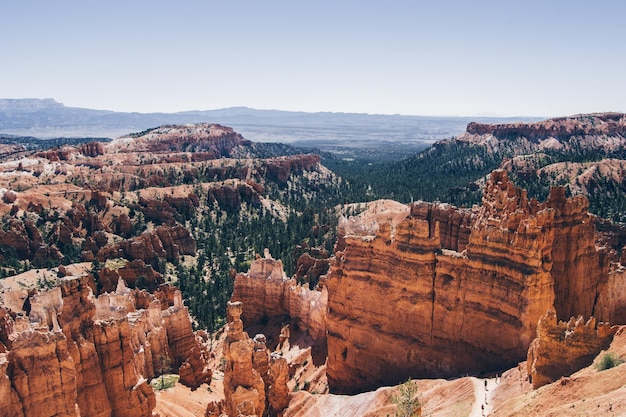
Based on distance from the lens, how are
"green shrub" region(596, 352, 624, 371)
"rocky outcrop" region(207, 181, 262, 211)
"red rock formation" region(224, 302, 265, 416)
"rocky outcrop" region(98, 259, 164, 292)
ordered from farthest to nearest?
"rocky outcrop" region(207, 181, 262, 211), "rocky outcrop" region(98, 259, 164, 292), "red rock formation" region(224, 302, 265, 416), "green shrub" region(596, 352, 624, 371)

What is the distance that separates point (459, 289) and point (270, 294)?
27.2 meters

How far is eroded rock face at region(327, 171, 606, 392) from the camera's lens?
118 ft

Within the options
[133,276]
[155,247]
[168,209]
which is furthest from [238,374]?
[168,209]

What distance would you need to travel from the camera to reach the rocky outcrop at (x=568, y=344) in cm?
2944

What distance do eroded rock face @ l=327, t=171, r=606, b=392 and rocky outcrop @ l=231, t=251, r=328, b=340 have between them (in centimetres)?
1106

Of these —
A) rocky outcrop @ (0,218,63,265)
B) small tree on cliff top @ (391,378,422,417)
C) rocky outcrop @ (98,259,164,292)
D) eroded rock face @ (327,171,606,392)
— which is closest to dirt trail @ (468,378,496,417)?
small tree on cliff top @ (391,378,422,417)

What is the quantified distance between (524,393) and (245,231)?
317ft

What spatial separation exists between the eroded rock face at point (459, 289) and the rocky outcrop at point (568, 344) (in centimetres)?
478

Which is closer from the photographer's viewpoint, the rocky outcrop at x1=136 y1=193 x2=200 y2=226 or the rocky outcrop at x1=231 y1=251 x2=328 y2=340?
the rocky outcrop at x1=231 y1=251 x2=328 y2=340

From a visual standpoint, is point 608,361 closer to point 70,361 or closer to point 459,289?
point 459,289

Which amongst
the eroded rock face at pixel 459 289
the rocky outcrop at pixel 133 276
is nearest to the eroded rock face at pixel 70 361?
the eroded rock face at pixel 459 289

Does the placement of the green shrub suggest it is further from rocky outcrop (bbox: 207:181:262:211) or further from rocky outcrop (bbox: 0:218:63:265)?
rocky outcrop (bbox: 207:181:262:211)

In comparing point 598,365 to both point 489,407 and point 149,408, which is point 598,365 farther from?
point 149,408

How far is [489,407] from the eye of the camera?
30547mm
